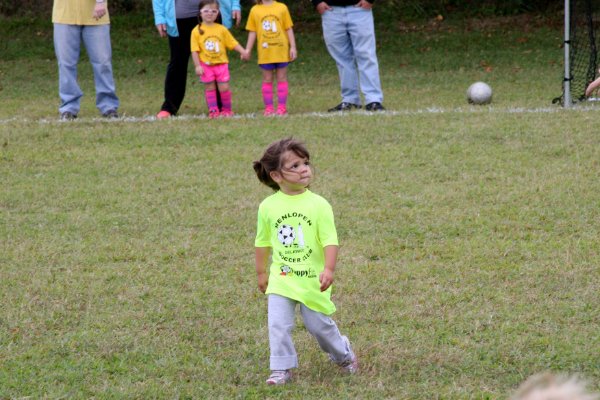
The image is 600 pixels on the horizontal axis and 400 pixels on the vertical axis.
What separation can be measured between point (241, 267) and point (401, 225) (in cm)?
129

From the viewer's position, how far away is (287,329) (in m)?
3.96

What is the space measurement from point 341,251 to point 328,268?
223 centimetres

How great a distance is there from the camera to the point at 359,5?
34.5 ft

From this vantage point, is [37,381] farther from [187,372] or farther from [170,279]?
[170,279]

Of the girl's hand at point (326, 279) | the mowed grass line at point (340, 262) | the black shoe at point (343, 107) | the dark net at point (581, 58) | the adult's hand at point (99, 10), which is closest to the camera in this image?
the girl's hand at point (326, 279)

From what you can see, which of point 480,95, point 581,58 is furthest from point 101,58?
point 581,58

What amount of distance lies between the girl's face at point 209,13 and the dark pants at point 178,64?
344mm

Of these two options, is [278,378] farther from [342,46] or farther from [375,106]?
[342,46]

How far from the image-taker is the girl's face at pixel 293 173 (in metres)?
3.95

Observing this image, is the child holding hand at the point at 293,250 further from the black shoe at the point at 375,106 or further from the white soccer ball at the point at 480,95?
the white soccer ball at the point at 480,95

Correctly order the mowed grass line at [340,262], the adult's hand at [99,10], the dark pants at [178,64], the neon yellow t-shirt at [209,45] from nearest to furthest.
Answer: the mowed grass line at [340,262]
the adult's hand at [99,10]
the neon yellow t-shirt at [209,45]
the dark pants at [178,64]

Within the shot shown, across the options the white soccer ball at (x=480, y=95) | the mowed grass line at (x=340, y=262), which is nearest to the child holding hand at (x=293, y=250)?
the mowed grass line at (x=340, y=262)

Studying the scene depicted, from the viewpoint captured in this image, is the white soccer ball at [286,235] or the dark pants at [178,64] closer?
the white soccer ball at [286,235]

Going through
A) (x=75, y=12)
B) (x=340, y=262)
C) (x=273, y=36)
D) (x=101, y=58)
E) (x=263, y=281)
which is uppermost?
(x=75, y=12)
